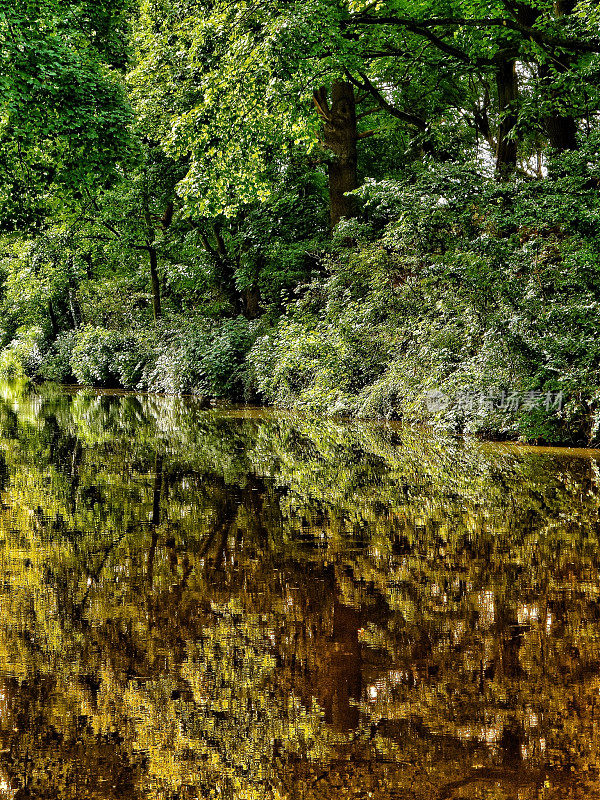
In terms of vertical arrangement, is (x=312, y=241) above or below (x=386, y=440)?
above

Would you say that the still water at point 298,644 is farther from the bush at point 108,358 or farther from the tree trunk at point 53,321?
the tree trunk at point 53,321

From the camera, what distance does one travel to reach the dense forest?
350 inches

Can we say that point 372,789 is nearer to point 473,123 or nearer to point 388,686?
point 388,686

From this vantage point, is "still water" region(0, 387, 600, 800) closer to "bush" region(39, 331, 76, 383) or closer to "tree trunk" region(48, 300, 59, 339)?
A: "bush" region(39, 331, 76, 383)

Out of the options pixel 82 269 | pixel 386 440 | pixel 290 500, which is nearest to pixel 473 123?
pixel 82 269

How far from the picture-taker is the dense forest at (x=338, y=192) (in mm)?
8891

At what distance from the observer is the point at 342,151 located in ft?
55.3

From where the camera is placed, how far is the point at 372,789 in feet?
4.60

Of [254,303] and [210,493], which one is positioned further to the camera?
[254,303]

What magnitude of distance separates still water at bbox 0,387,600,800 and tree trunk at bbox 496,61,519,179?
9.16 meters

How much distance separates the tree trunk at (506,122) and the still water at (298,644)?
Result: 9164 mm

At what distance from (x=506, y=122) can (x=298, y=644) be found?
1340cm

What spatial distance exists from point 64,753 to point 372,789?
691 millimetres

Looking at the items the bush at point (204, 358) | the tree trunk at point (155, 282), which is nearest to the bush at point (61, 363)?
the tree trunk at point (155, 282)
